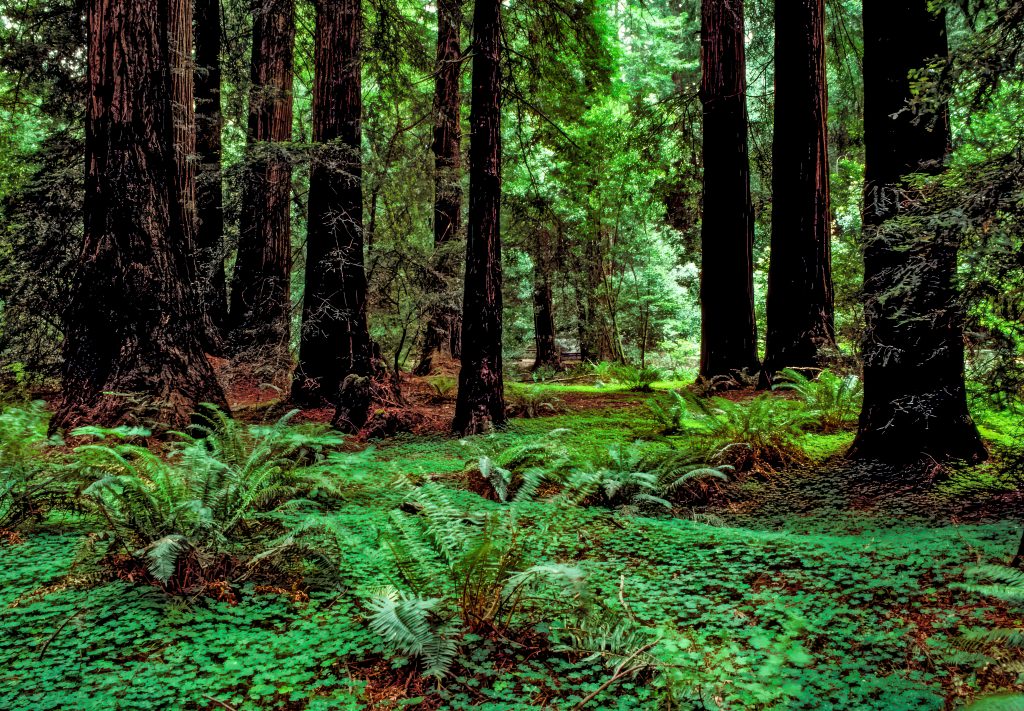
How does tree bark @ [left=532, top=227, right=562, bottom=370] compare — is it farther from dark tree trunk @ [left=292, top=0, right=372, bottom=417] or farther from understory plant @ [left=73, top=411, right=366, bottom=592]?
understory plant @ [left=73, top=411, right=366, bottom=592]

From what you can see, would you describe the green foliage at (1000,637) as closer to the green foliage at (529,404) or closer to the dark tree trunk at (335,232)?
the green foliage at (529,404)

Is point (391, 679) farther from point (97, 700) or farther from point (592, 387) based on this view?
point (592, 387)

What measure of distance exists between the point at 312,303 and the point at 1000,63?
6.77m

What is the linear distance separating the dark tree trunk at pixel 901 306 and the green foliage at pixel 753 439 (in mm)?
904

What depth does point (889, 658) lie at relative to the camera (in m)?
2.35

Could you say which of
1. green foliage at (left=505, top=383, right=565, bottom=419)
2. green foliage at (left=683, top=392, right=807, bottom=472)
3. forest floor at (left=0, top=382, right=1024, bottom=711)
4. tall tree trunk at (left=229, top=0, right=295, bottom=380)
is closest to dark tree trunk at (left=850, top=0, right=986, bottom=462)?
forest floor at (left=0, top=382, right=1024, bottom=711)

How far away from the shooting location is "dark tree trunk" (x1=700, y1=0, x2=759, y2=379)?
9555mm

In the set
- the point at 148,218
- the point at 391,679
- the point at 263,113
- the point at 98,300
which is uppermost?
the point at 263,113

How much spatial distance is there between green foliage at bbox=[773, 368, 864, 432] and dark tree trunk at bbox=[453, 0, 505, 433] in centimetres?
342

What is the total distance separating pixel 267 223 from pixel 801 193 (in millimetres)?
8003

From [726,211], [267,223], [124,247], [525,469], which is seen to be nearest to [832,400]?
[525,469]

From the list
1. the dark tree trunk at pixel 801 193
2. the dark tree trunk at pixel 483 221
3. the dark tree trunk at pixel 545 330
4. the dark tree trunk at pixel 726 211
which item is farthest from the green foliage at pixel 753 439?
the dark tree trunk at pixel 545 330

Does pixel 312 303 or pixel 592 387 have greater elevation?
pixel 312 303

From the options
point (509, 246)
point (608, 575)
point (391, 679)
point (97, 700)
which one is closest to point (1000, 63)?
point (608, 575)
